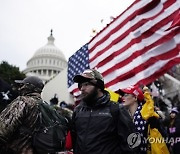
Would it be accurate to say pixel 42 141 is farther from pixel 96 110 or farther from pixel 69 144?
pixel 96 110

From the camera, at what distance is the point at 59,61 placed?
84.2 meters

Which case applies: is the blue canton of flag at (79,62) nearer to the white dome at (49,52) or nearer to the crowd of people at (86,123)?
the crowd of people at (86,123)

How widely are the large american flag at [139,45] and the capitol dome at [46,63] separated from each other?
71.7m

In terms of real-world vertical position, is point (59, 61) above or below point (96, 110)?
above

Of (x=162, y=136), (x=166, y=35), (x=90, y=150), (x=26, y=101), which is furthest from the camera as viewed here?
Result: (x=166, y=35)

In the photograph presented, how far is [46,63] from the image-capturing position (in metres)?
82.3

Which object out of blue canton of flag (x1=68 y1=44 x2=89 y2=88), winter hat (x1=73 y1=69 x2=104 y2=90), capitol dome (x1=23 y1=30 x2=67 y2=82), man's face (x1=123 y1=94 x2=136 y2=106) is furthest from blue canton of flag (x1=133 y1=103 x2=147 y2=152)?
capitol dome (x1=23 y1=30 x2=67 y2=82)

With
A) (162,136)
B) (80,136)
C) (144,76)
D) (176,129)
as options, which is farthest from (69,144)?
(144,76)

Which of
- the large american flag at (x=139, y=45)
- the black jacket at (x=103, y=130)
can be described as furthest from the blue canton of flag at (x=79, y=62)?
the black jacket at (x=103, y=130)

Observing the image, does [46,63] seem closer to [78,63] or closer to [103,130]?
[78,63]

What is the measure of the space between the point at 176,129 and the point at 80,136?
250cm

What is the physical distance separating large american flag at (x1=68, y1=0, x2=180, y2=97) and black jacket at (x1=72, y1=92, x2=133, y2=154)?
2.93m

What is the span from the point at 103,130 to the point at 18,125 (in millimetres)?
787

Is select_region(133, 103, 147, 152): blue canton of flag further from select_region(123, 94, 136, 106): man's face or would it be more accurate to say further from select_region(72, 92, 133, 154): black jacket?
select_region(72, 92, 133, 154): black jacket
